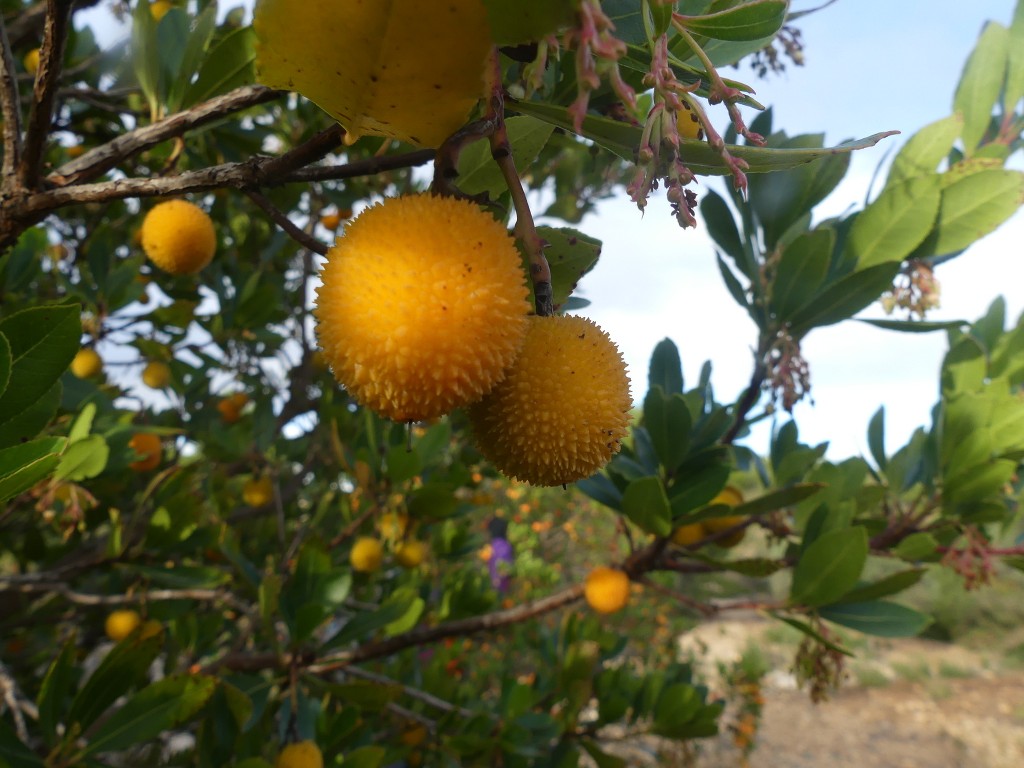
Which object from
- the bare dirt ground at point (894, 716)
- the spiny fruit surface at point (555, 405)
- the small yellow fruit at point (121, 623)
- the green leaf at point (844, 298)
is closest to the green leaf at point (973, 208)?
the green leaf at point (844, 298)

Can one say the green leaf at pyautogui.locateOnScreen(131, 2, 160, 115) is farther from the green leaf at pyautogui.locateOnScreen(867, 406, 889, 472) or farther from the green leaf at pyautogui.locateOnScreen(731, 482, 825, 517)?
the green leaf at pyautogui.locateOnScreen(867, 406, 889, 472)

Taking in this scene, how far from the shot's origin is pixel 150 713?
109 cm

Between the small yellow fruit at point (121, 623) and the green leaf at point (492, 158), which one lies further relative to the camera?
the small yellow fruit at point (121, 623)

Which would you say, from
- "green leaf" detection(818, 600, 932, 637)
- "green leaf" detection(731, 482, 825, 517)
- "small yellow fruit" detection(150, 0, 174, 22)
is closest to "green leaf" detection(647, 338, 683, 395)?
"green leaf" detection(731, 482, 825, 517)

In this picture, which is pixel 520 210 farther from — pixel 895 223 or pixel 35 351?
pixel 895 223

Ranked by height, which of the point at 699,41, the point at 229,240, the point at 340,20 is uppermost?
the point at 229,240

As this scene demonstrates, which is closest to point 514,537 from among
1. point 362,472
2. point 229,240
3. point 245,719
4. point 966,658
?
point 229,240

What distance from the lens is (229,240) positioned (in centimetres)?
282

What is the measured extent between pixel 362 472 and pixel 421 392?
50.0 inches

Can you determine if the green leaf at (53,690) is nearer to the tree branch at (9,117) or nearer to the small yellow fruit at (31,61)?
the tree branch at (9,117)

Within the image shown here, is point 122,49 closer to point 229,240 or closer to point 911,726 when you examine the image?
point 229,240

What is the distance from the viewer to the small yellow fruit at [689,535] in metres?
1.52

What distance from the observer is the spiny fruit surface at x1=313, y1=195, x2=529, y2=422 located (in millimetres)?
539

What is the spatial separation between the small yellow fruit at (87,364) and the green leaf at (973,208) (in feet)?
7.29
